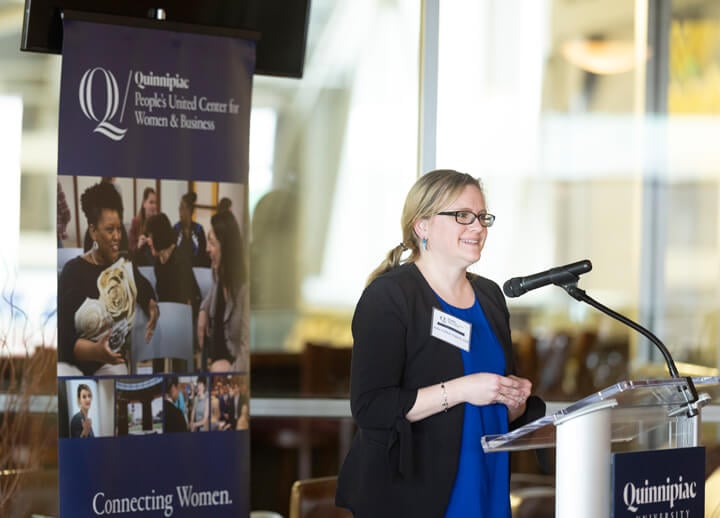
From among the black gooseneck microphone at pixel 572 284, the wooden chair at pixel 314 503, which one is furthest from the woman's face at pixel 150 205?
the black gooseneck microphone at pixel 572 284

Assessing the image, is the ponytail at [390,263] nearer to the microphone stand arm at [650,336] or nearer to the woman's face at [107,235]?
the microphone stand arm at [650,336]

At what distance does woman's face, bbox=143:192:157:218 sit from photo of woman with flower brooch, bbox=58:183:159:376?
0.27 feet

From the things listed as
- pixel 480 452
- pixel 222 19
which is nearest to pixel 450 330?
pixel 480 452

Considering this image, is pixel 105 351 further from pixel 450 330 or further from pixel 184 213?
pixel 450 330

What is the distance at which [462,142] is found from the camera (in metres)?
4.28

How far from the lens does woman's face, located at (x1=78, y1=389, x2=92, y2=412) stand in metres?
3.02

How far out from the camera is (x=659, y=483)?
1.93 m

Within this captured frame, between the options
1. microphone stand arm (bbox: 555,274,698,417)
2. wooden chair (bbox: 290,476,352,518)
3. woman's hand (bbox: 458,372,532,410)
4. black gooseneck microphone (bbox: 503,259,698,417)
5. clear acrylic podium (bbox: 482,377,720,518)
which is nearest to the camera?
clear acrylic podium (bbox: 482,377,720,518)

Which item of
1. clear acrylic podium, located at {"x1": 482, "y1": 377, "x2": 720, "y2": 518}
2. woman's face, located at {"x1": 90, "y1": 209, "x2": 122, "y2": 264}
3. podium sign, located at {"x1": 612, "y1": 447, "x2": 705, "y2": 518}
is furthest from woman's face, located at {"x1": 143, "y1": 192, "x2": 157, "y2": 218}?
podium sign, located at {"x1": 612, "y1": 447, "x2": 705, "y2": 518}

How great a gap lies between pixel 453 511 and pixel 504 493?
171 mm

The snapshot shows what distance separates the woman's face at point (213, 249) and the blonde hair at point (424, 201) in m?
0.83

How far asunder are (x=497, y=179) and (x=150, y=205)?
22.1 feet

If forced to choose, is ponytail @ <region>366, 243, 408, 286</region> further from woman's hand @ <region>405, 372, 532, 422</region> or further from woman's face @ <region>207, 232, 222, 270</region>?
woman's face @ <region>207, 232, 222, 270</region>

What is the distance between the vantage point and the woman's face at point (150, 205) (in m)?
3.12
